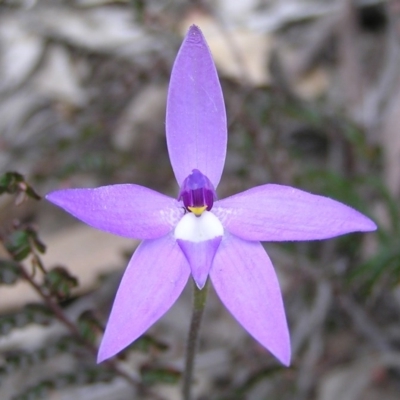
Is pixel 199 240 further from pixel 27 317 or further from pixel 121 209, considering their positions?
pixel 27 317

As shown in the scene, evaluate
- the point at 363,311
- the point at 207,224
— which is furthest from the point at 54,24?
the point at 207,224

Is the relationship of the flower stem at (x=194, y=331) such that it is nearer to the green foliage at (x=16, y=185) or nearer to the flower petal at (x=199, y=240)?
the flower petal at (x=199, y=240)

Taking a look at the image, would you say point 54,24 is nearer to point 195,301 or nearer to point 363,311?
point 363,311

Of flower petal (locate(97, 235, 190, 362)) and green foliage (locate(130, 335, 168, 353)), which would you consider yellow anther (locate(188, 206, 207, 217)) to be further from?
green foliage (locate(130, 335, 168, 353))

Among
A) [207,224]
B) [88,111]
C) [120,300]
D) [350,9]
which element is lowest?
[120,300]

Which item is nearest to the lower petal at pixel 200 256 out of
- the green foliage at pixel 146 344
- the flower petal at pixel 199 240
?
the flower petal at pixel 199 240

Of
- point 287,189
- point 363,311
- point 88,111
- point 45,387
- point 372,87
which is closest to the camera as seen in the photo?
point 287,189

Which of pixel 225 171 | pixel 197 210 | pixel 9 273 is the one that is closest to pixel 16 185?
pixel 9 273
